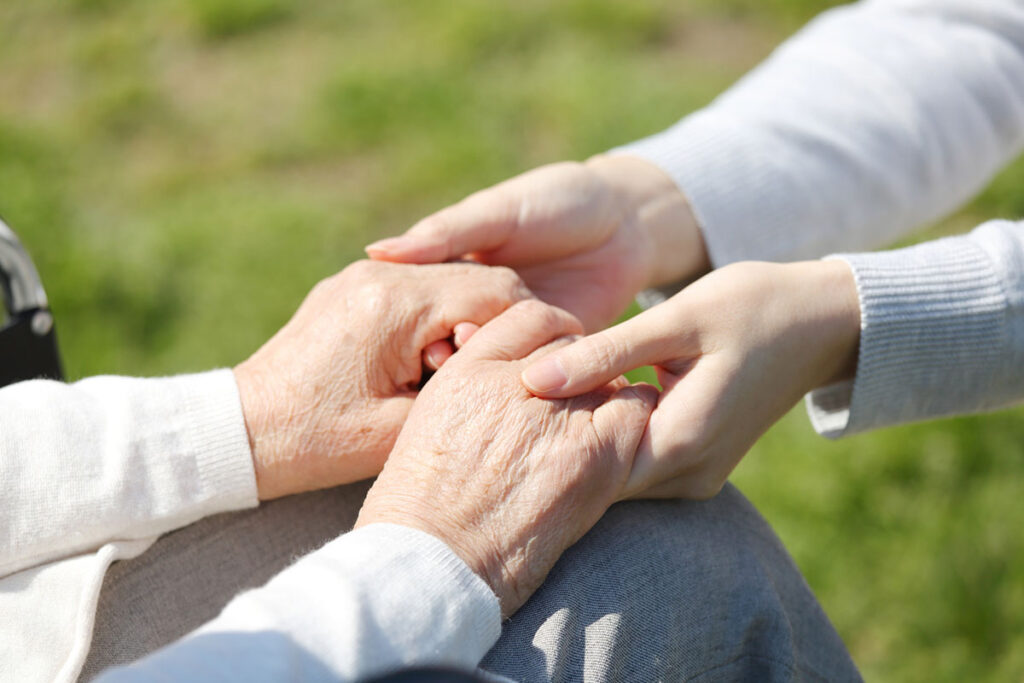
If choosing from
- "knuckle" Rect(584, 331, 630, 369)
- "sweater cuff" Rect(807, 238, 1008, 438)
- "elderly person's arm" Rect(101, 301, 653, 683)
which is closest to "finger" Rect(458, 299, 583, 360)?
"elderly person's arm" Rect(101, 301, 653, 683)

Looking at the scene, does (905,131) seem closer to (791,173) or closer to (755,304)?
(791,173)

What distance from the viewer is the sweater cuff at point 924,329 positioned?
1.25m

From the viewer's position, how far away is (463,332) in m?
1.30

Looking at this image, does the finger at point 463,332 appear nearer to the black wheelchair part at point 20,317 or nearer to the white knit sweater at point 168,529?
the white knit sweater at point 168,529

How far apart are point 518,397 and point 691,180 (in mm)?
616

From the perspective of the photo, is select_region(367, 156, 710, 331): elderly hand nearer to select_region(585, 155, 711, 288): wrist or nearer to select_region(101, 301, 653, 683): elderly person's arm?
select_region(585, 155, 711, 288): wrist

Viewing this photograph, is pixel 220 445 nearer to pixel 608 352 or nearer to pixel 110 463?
pixel 110 463

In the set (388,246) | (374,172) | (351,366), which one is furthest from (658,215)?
(374,172)

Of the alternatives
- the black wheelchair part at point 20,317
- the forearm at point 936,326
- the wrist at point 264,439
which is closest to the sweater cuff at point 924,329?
the forearm at point 936,326

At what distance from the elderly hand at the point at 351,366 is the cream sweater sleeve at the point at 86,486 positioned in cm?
5

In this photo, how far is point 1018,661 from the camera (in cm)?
180

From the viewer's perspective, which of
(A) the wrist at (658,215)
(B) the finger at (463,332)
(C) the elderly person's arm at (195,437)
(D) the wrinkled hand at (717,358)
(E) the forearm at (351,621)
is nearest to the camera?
(E) the forearm at (351,621)

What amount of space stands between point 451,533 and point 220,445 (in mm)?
327

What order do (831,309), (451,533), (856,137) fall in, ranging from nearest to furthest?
(451,533) → (831,309) → (856,137)
